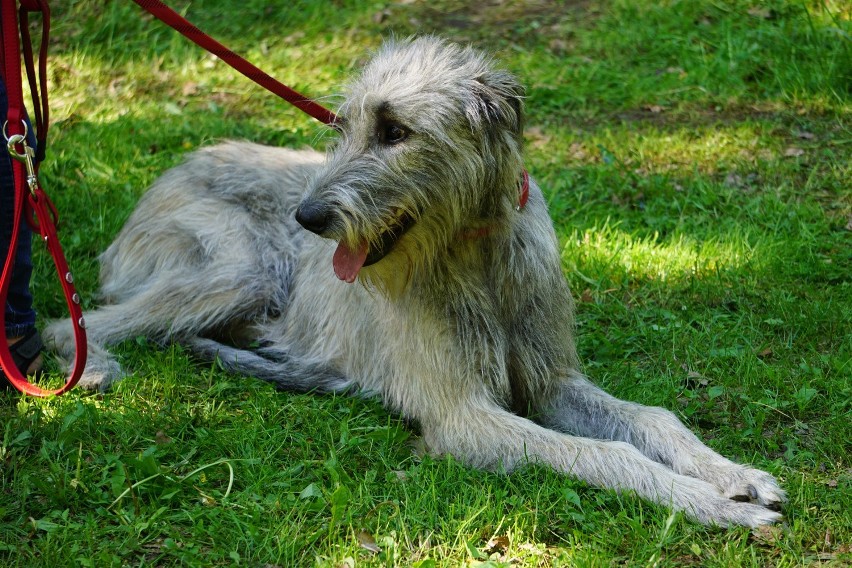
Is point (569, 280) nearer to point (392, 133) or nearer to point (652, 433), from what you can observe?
point (652, 433)

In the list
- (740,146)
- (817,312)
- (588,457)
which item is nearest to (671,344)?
(817,312)

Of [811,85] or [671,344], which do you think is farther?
[811,85]

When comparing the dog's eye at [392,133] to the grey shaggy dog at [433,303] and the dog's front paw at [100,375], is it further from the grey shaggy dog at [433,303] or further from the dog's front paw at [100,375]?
the dog's front paw at [100,375]

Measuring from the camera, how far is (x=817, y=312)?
4758mm

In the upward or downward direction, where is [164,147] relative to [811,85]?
downward

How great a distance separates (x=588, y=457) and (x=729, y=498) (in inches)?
20.5

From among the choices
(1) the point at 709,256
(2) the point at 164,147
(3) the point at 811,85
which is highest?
(3) the point at 811,85

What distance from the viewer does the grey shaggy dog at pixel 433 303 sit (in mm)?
3529

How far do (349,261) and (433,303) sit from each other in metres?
0.44

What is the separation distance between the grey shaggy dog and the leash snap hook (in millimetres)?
1021

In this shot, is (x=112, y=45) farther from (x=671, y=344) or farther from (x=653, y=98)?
(x=671, y=344)

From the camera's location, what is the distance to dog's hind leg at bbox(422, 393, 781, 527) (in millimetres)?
3352

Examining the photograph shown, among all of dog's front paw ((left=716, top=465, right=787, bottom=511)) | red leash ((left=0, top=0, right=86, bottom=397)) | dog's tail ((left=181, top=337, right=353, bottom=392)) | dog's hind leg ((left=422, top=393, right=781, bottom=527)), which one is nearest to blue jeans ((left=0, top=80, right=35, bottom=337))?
red leash ((left=0, top=0, right=86, bottom=397))

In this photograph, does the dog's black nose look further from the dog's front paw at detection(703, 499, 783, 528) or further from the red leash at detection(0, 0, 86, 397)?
the dog's front paw at detection(703, 499, 783, 528)
